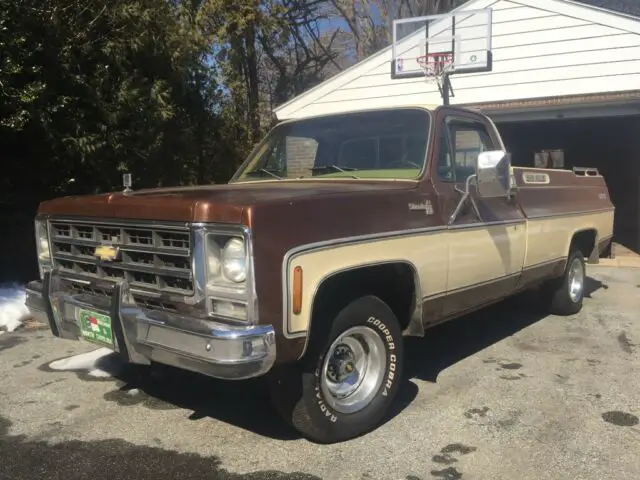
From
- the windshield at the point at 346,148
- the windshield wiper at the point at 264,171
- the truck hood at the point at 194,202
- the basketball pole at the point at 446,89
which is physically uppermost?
the basketball pole at the point at 446,89

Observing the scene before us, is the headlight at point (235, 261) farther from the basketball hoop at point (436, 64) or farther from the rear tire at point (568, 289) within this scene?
the basketball hoop at point (436, 64)

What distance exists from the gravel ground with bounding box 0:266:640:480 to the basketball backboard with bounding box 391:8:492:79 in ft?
22.1

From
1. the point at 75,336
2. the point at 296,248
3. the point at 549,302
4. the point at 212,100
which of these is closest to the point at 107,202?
the point at 75,336

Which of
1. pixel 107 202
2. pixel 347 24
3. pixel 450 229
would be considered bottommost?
pixel 450 229

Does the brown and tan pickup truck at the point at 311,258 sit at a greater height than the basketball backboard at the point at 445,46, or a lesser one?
lesser

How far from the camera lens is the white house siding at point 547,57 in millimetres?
9984

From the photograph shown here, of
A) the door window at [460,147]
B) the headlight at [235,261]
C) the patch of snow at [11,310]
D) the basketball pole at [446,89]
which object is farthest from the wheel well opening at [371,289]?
the basketball pole at [446,89]

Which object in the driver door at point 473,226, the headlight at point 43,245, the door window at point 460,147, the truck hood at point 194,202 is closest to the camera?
the truck hood at point 194,202

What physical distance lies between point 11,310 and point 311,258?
4911 mm

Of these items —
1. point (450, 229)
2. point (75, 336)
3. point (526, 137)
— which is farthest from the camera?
point (526, 137)

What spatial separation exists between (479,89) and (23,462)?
970cm

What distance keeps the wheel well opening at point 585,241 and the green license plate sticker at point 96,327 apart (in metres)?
5.07

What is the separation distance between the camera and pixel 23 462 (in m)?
3.35

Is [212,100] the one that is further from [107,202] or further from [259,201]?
[259,201]
